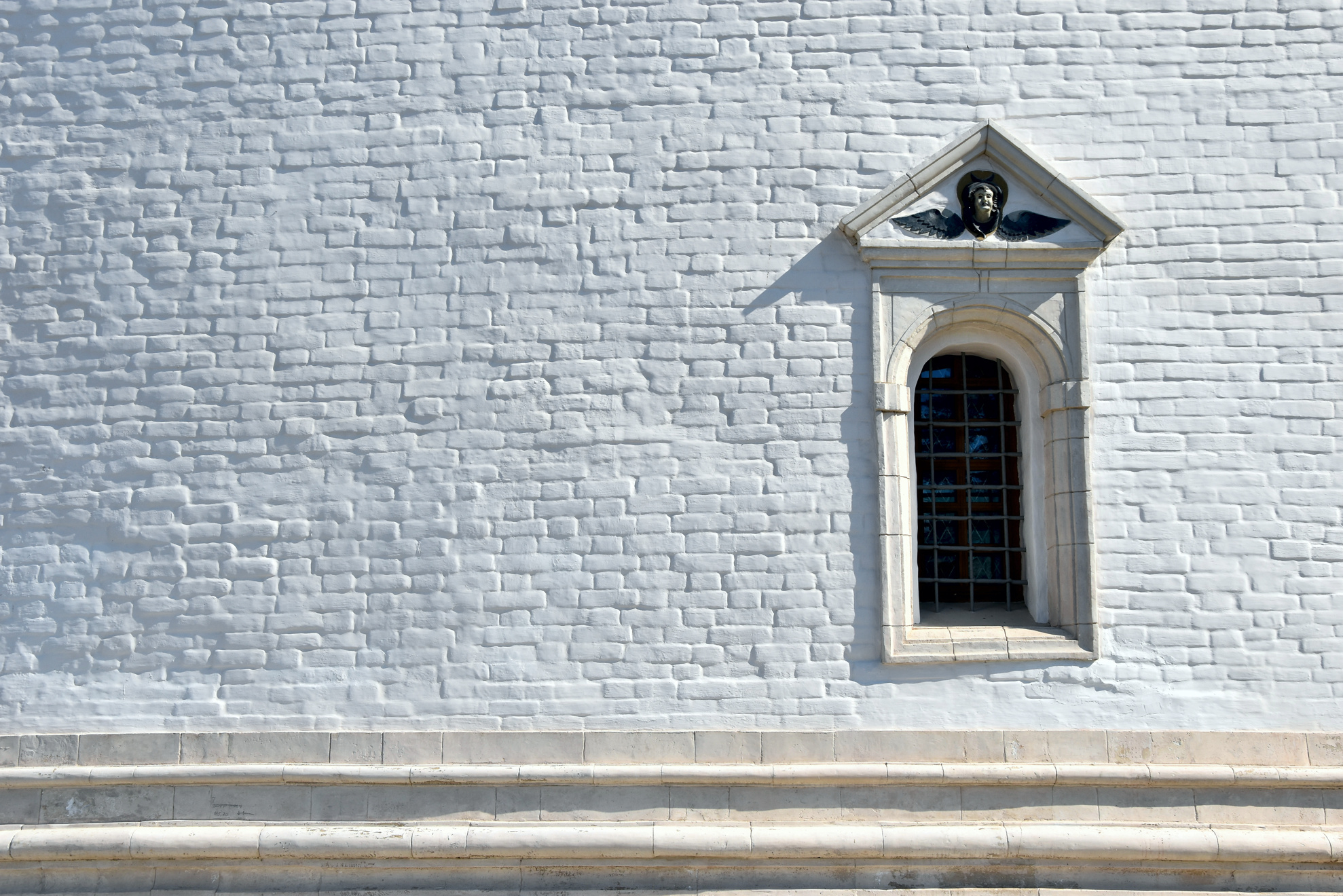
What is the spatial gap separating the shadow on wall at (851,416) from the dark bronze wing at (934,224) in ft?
1.12

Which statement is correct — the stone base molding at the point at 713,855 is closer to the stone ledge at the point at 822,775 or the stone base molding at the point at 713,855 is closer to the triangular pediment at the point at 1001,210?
the stone ledge at the point at 822,775

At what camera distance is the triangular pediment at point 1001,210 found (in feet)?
17.9

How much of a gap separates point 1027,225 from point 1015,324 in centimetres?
56

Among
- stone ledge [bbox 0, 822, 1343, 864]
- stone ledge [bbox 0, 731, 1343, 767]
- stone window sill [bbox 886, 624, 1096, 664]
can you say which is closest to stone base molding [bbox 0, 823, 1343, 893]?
stone ledge [bbox 0, 822, 1343, 864]

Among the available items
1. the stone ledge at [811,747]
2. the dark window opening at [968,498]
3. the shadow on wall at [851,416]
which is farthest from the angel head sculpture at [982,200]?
the stone ledge at [811,747]

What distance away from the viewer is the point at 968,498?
224 inches

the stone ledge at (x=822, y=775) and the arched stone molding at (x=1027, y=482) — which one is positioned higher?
the arched stone molding at (x=1027, y=482)

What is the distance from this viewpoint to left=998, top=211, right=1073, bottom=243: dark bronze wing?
217 inches

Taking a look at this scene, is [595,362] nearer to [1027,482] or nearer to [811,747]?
[811,747]

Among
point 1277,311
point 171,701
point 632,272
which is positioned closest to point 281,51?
point 632,272

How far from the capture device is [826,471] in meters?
5.37

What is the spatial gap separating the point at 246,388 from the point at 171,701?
1.78m

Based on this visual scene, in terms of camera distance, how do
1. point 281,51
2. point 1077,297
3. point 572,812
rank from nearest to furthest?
point 572,812
point 1077,297
point 281,51

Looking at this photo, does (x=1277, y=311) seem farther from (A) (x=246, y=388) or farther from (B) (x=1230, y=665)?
(A) (x=246, y=388)
